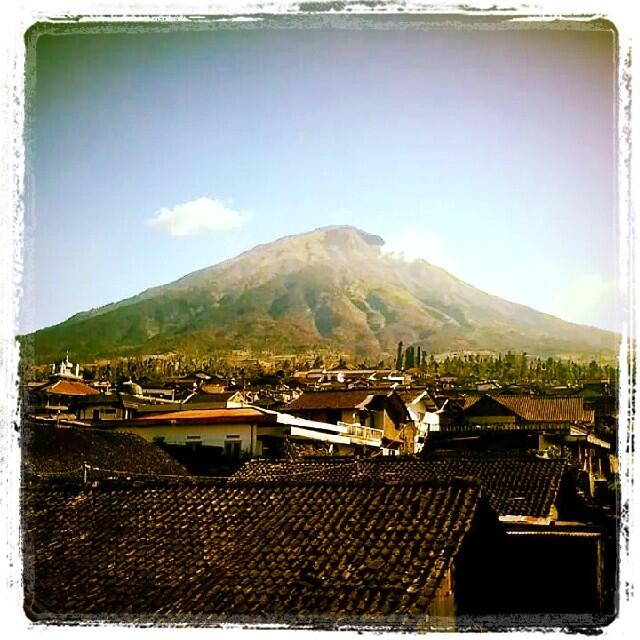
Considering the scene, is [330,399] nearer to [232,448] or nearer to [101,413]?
[232,448]

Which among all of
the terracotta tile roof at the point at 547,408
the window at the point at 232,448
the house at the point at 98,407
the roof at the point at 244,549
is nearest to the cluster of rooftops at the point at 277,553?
the roof at the point at 244,549

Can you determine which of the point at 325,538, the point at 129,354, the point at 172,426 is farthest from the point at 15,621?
the point at 172,426

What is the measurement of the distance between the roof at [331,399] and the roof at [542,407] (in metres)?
0.97

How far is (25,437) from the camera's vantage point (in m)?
3.71

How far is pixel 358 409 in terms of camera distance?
825 cm

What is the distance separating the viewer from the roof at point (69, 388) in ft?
18.5

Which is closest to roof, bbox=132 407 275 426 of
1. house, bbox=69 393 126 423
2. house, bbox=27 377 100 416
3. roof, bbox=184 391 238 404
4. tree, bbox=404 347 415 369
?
roof, bbox=184 391 238 404

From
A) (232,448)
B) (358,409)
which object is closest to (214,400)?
(232,448)

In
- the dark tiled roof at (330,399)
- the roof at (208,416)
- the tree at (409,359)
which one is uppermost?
the tree at (409,359)

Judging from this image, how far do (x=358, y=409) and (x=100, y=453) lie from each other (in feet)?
8.46

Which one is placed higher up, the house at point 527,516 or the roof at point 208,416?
the roof at point 208,416

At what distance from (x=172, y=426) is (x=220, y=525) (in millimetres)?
4289

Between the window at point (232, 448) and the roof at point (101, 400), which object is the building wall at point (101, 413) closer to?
the roof at point (101, 400)

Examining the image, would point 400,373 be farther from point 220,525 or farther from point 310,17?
point 310,17
